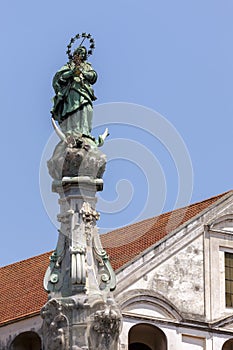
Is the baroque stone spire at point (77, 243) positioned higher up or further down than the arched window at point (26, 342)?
further down

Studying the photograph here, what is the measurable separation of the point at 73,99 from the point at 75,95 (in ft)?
0.35

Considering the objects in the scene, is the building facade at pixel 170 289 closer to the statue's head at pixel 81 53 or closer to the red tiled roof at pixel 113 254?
the red tiled roof at pixel 113 254

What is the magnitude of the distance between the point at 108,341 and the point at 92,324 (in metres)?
0.47

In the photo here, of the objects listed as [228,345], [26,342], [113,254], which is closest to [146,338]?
[228,345]

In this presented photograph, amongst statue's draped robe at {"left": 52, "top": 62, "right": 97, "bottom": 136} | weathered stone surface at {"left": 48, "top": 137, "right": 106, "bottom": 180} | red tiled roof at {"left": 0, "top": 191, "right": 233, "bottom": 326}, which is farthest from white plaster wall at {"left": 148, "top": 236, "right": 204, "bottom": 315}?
weathered stone surface at {"left": 48, "top": 137, "right": 106, "bottom": 180}

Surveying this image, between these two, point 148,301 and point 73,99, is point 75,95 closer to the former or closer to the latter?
point 73,99

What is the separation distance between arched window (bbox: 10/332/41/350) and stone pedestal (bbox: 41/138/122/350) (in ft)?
35.7

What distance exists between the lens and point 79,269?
939 inches

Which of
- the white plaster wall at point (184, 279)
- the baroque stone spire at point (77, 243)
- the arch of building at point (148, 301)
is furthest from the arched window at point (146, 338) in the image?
the baroque stone spire at point (77, 243)

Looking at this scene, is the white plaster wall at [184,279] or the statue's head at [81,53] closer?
the statue's head at [81,53]

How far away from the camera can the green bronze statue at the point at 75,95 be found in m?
25.0

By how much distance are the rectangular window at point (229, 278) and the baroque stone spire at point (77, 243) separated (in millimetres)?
12539

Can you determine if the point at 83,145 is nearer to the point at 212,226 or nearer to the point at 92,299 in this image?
the point at 92,299

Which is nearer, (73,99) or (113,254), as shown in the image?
(73,99)
